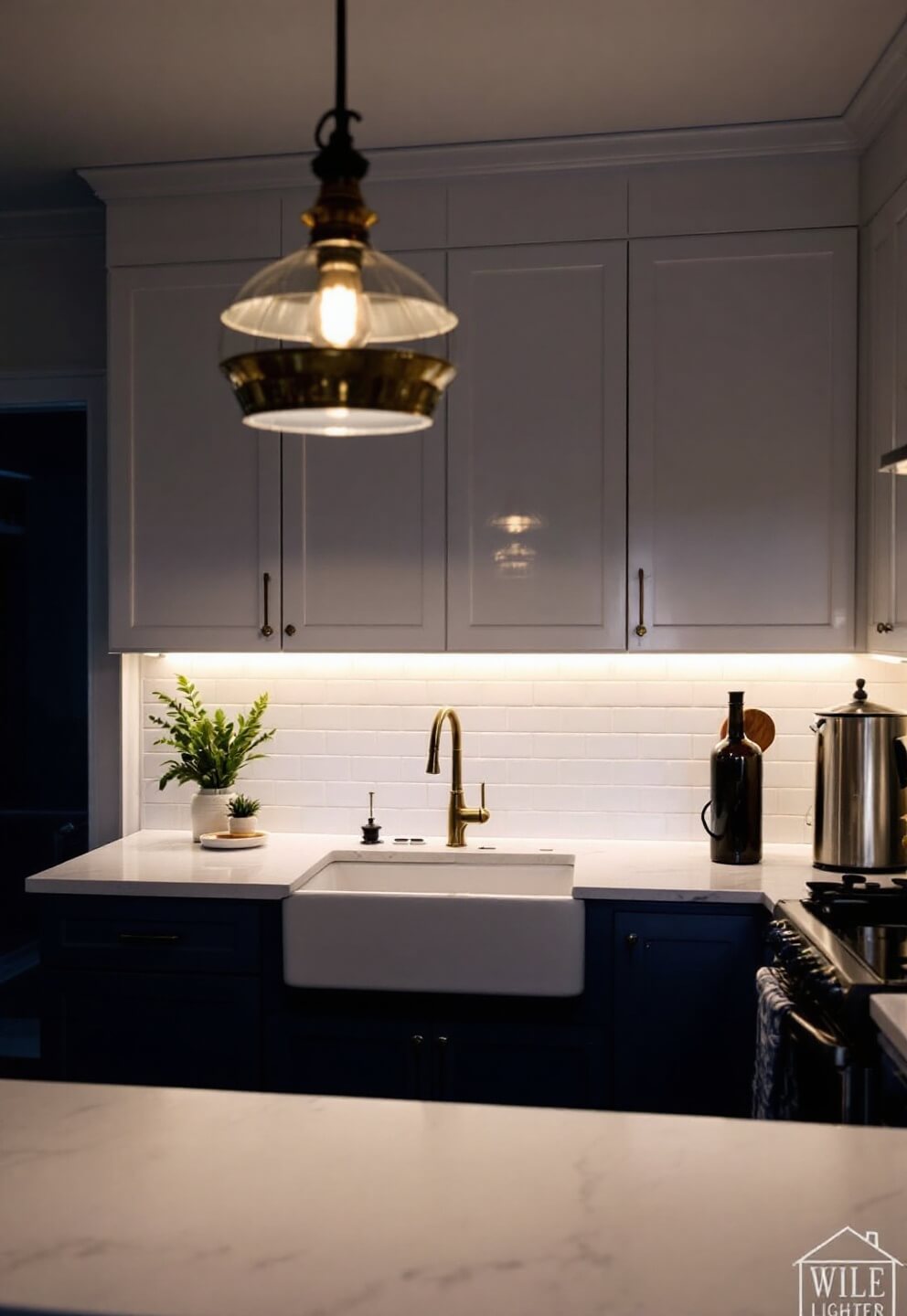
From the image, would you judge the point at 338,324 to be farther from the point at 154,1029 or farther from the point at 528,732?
the point at 528,732

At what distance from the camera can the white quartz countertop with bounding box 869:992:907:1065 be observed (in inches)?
70.1

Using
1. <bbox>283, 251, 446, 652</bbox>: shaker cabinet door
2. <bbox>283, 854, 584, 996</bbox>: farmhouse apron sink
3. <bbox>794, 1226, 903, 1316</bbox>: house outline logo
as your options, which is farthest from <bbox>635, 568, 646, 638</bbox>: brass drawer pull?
<bbox>794, 1226, 903, 1316</bbox>: house outline logo

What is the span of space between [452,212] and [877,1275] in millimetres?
2882

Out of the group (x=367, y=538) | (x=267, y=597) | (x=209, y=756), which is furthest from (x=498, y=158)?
(x=209, y=756)

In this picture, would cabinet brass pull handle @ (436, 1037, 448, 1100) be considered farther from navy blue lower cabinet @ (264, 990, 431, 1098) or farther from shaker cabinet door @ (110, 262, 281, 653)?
shaker cabinet door @ (110, 262, 281, 653)

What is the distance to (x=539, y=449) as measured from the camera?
3268 millimetres

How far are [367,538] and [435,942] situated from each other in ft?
3.62

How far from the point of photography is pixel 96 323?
3.80 meters

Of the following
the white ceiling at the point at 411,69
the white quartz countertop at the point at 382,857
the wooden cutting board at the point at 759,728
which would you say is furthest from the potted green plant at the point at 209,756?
the white ceiling at the point at 411,69

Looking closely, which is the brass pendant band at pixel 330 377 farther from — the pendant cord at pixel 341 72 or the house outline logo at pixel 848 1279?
the house outline logo at pixel 848 1279

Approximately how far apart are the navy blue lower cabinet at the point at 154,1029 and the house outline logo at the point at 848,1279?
84.8 inches

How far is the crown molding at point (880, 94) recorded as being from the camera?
2.68 meters

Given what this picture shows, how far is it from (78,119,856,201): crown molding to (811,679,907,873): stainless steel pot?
1.39 meters

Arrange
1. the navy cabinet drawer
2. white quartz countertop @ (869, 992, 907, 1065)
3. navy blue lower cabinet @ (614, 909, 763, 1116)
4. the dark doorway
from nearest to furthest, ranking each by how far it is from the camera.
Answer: white quartz countertop @ (869, 992, 907, 1065), navy blue lower cabinet @ (614, 909, 763, 1116), the navy cabinet drawer, the dark doorway
